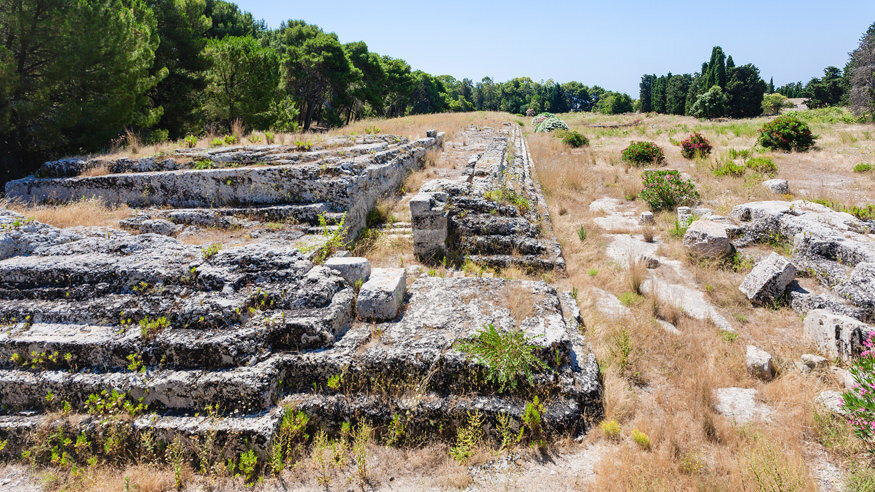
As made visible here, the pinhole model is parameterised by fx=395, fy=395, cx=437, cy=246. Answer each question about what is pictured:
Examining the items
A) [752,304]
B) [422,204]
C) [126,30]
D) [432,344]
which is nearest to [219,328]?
[432,344]

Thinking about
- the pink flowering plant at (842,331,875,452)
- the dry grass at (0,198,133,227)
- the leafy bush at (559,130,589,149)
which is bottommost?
the pink flowering plant at (842,331,875,452)

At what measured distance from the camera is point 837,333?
4.59 meters

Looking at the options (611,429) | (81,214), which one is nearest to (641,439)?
(611,429)

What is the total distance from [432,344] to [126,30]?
1340cm

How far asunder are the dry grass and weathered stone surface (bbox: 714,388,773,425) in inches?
359

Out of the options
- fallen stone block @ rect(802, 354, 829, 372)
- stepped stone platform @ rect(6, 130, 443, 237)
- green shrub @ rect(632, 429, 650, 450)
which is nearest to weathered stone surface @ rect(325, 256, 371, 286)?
stepped stone platform @ rect(6, 130, 443, 237)

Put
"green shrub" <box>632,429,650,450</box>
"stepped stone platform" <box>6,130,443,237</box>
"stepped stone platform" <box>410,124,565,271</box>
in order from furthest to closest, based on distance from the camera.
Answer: "stepped stone platform" <box>6,130,443,237</box>
"stepped stone platform" <box>410,124,565,271</box>
"green shrub" <box>632,429,650,450</box>

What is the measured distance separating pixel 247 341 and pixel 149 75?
627 inches

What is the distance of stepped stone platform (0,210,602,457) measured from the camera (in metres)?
3.63

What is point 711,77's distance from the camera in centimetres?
4678

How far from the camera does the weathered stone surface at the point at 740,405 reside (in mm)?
3799

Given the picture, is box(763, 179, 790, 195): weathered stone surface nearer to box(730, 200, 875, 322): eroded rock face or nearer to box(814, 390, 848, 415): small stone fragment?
box(730, 200, 875, 322): eroded rock face

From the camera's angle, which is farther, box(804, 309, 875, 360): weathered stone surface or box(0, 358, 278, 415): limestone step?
box(804, 309, 875, 360): weathered stone surface

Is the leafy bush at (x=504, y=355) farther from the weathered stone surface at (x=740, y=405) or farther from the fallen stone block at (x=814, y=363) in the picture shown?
the fallen stone block at (x=814, y=363)
